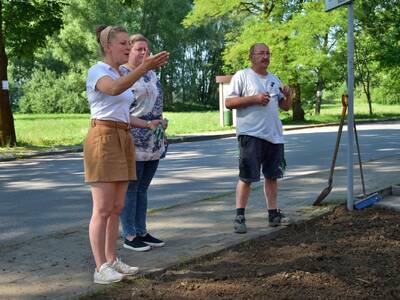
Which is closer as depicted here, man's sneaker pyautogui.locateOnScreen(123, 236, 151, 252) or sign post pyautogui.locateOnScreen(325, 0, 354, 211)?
man's sneaker pyautogui.locateOnScreen(123, 236, 151, 252)

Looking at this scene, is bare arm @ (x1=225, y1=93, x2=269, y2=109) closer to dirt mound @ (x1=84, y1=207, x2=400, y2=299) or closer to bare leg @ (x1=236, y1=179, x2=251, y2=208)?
bare leg @ (x1=236, y1=179, x2=251, y2=208)

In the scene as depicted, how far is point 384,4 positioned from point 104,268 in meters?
32.6

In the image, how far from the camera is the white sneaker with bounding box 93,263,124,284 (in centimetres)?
390

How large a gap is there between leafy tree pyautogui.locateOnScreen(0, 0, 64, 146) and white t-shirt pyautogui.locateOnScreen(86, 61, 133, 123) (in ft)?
47.2

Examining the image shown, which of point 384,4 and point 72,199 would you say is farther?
point 384,4

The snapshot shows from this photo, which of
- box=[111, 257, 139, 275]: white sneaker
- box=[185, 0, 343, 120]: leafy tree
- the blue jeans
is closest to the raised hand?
the blue jeans

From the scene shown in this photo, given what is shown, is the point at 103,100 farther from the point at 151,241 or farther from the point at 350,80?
the point at 350,80

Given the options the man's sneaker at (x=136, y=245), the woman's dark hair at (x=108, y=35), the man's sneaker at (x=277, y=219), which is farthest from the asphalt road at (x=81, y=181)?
the woman's dark hair at (x=108, y=35)

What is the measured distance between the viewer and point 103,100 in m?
3.87

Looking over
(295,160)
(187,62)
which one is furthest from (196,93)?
(295,160)

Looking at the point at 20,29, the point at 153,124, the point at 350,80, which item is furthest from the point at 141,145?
the point at 20,29

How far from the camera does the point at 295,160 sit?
12781 millimetres

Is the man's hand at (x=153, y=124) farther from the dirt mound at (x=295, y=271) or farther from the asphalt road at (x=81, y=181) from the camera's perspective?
the asphalt road at (x=81, y=181)

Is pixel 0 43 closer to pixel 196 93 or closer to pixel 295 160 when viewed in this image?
pixel 295 160
